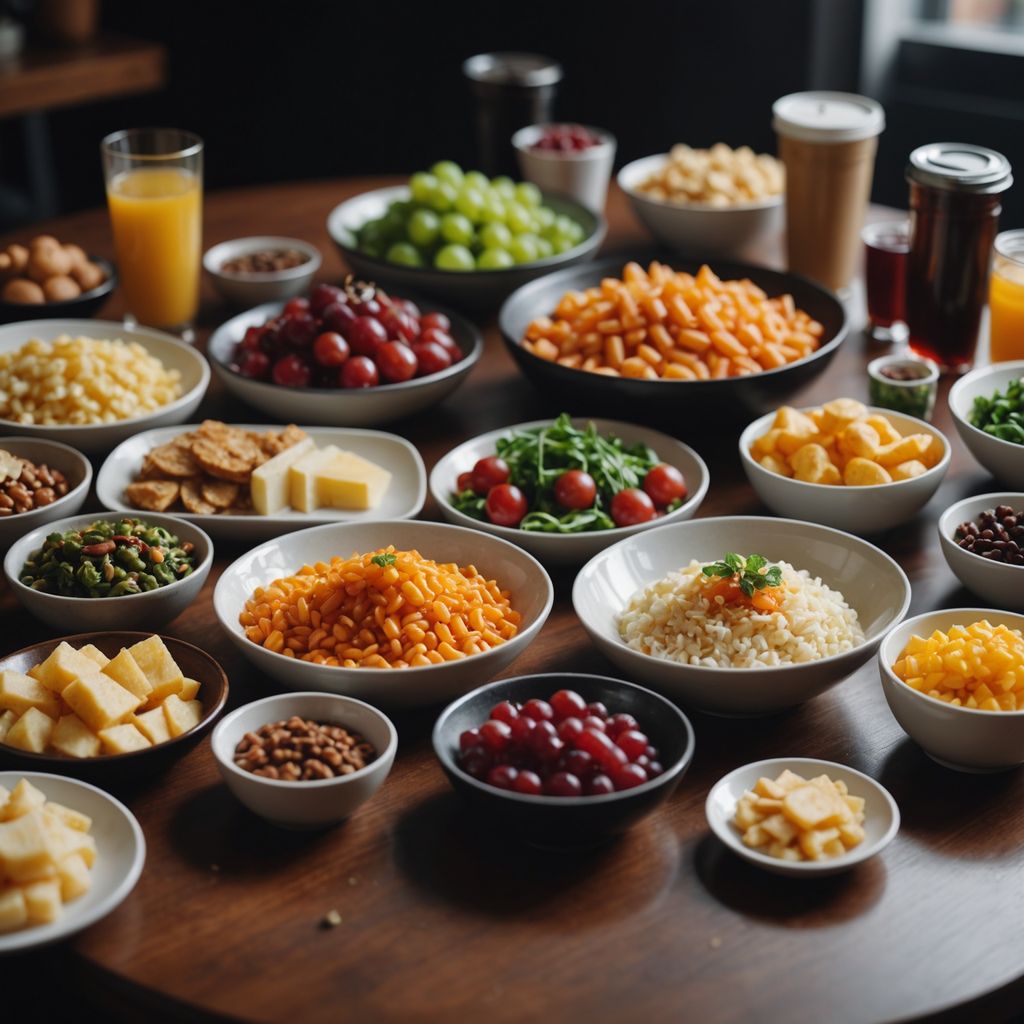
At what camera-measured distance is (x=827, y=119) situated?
308 cm

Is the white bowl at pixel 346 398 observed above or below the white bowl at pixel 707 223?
below

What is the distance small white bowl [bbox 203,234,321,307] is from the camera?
10.2 feet

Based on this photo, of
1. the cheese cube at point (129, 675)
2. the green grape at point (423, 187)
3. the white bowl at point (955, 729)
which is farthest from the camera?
the green grape at point (423, 187)

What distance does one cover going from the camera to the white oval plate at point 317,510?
7.45ft

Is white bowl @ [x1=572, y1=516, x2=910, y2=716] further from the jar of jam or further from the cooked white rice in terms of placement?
the jar of jam

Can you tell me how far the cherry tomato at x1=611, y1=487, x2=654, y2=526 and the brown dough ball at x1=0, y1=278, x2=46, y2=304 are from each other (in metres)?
1.49

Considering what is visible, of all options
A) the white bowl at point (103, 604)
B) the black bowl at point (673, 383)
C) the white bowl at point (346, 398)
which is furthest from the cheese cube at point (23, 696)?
the black bowl at point (673, 383)

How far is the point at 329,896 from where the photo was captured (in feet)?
5.05

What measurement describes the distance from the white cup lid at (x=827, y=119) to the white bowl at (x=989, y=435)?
0.71 meters

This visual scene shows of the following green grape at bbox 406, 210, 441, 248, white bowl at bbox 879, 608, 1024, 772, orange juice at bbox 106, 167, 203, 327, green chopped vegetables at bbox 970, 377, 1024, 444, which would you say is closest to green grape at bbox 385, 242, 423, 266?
green grape at bbox 406, 210, 441, 248

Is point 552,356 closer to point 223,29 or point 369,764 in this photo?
point 369,764

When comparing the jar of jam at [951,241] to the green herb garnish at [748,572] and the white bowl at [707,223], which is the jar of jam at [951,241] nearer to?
the white bowl at [707,223]

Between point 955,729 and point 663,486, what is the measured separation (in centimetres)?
77

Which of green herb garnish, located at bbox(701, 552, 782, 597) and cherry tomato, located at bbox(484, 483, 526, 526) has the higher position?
green herb garnish, located at bbox(701, 552, 782, 597)
